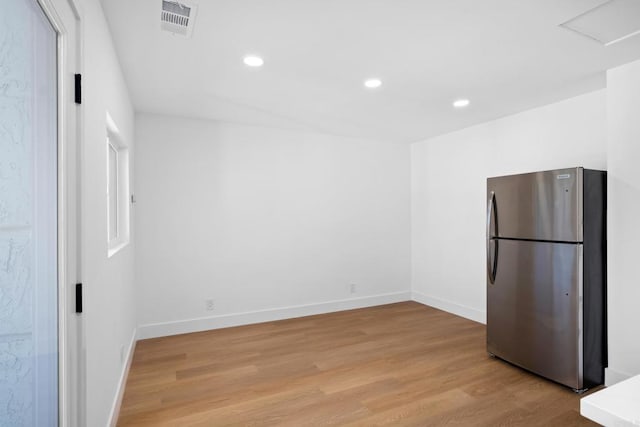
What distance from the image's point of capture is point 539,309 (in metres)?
2.78

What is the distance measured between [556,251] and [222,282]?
3442 millimetres

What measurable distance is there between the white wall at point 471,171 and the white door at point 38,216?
3.65 m

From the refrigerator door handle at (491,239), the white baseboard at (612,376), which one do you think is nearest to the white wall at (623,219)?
the white baseboard at (612,376)

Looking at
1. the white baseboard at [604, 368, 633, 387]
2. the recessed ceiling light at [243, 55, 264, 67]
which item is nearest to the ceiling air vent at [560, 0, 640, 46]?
the recessed ceiling light at [243, 55, 264, 67]

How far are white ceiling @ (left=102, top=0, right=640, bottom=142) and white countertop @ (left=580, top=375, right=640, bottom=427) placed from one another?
1853 millimetres

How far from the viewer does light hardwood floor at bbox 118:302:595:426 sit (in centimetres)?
227

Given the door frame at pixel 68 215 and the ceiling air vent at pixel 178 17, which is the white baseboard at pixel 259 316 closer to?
the door frame at pixel 68 215

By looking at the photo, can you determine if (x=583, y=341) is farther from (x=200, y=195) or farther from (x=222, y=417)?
(x=200, y=195)

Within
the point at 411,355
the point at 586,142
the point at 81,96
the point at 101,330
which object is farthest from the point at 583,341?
the point at 81,96

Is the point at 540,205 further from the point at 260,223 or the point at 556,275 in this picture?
the point at 260,223

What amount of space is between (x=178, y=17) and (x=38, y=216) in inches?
57.0

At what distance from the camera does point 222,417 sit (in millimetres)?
2262

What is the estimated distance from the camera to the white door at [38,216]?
81 cm

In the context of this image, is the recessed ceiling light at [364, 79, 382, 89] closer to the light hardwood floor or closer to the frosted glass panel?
the frosted glass panel
